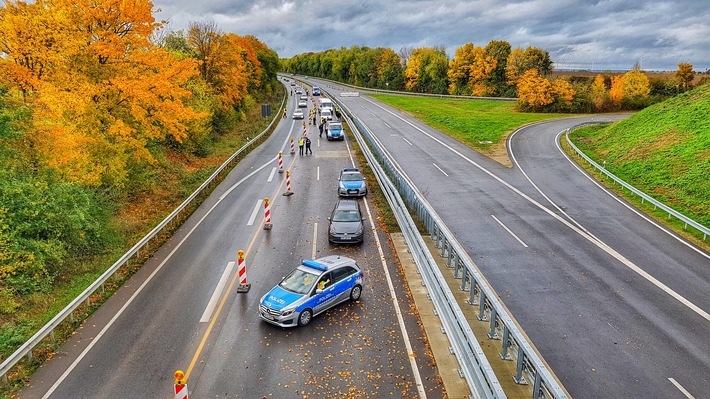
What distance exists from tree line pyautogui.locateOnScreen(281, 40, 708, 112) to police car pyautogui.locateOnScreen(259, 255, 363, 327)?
66902mm

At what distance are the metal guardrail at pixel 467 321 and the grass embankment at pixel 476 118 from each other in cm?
2120

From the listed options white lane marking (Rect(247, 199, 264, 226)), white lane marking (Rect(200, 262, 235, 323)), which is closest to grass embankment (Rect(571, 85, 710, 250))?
white lane marking (Rect(200, 262, 235, 323))

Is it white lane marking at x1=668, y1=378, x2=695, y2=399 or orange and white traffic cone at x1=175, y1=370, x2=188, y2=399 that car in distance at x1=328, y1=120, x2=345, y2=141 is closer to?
orange and white traffic cone at x1=175, y1=370, x2=188, y2=399

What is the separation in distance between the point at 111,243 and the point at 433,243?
1373cm

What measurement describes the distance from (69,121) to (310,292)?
15.0 metres

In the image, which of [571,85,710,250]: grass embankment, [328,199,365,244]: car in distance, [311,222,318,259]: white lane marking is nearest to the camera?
[311,222,318,259]: white lane marking

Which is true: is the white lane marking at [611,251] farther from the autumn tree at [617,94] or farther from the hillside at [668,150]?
the autumn tree at [617,94]

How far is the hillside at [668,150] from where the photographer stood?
2602cm

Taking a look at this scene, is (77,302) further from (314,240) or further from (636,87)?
(636,87)

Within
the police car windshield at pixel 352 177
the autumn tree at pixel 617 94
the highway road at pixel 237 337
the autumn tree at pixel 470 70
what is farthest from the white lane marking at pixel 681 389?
the autumn tree at pixel 470 70

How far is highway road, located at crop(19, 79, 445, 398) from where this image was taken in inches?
415

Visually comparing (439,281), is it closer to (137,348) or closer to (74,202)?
(137,348)

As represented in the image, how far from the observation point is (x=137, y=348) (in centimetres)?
1209

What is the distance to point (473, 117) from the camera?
63344 millimetres
